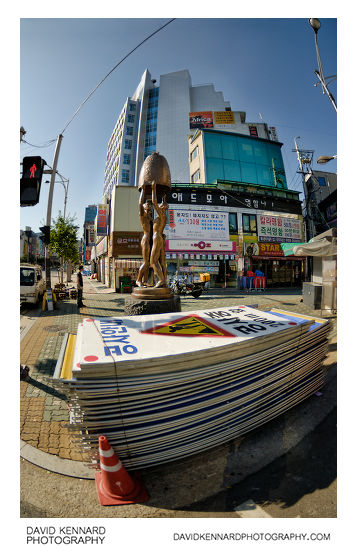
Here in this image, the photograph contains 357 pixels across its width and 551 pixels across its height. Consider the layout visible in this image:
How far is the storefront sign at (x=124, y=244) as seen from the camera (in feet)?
61.5

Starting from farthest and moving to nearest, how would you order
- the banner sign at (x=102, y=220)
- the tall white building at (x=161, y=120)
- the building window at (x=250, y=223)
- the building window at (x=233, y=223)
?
the tall white building at (x=161, y=120) → the building window at (x=250, y=223) → the banner sign at (x=102, y=220) → the building window at (x=233, y=223)

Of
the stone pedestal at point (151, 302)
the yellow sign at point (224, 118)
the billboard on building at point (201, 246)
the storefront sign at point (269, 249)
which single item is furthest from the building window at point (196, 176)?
the stone pedestal at point (151, 302)

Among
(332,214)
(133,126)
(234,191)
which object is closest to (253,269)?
(234,191)

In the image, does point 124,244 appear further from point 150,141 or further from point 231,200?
point 150,141

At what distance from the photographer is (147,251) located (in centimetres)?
587

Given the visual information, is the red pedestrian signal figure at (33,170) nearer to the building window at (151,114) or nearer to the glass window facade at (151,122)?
the glass window facade at (151,122)

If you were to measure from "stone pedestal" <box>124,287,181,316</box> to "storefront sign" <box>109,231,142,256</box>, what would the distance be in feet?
45.5

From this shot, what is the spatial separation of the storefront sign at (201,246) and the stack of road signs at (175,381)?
16.8m

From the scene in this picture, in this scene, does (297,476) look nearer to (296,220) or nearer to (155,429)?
(155,429)

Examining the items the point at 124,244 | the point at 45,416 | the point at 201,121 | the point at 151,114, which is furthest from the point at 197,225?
the point at 151,114

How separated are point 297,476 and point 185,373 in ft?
4.73

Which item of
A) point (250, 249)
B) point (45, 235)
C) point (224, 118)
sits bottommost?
point (45, 235)

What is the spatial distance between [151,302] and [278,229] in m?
22.3

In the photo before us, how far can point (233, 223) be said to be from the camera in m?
21.7
